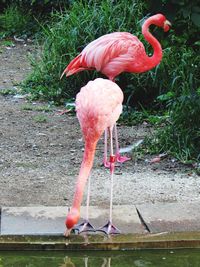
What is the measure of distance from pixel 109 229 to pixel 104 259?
26 centimetres

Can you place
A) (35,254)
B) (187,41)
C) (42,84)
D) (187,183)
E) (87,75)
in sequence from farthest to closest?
(42,84) → (87,75) → (187,41) → (187,183) → (35,254)

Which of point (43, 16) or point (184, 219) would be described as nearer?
point (184, 219)

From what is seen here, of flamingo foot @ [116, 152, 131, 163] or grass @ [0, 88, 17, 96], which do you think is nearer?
flamingo foot @ [116, 152, 131, 163]

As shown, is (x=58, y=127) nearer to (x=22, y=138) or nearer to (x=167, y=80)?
(x=22, y=138)

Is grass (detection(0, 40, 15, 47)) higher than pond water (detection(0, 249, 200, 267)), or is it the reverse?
pond water (detection(0, 249, 200, 267))

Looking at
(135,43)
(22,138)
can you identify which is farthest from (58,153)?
(135,43)

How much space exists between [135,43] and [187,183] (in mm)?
1623

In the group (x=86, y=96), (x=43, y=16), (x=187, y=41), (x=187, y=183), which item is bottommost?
(x=43, y=16)

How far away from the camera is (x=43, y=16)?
1405cm

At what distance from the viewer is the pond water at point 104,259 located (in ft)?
14.2

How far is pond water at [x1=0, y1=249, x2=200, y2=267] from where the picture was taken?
433cm

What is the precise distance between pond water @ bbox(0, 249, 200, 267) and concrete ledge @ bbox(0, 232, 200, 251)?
0.12 feet

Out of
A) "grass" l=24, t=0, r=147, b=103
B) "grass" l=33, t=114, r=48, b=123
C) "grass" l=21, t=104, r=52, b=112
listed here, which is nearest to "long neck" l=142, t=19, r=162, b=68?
"grass" l=33, t=114, r=48, b=123

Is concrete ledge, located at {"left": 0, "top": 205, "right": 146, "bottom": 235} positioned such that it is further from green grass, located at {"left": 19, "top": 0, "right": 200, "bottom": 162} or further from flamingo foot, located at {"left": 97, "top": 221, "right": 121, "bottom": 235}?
green grass, located at {"left": 19, "top": 0, "right": 200, "bottom": 162}
